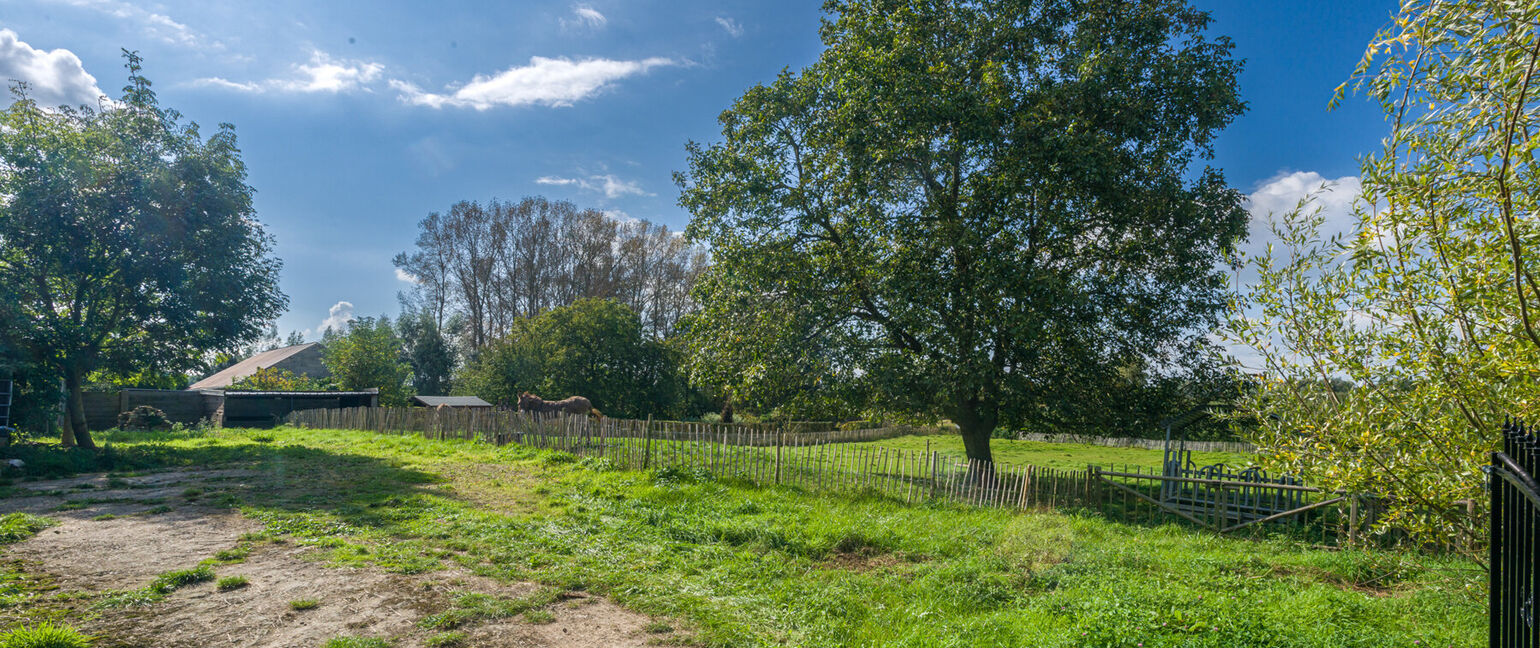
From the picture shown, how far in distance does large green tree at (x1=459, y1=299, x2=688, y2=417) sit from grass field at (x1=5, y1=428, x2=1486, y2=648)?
74.5 ft

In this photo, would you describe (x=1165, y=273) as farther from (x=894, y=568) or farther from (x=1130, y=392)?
(x=894, y=568)

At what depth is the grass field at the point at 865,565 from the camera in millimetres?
5273

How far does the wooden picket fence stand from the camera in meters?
11.9

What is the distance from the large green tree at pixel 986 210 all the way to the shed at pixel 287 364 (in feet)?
138

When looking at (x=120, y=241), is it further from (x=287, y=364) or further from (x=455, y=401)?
(x=287, y=364)

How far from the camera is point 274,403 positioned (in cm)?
3328

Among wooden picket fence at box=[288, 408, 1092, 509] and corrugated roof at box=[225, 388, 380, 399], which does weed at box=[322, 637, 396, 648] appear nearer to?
wooden picket fence at box=[288, 408, 1092, 509]

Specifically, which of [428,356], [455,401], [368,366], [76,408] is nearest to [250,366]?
[428,356]

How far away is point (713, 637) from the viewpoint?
5332mm

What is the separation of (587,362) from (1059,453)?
23.1 m

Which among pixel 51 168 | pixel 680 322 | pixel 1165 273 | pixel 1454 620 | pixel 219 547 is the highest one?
pixel 51 168

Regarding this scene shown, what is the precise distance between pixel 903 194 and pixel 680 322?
5810mm

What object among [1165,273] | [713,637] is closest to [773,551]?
[713,637]

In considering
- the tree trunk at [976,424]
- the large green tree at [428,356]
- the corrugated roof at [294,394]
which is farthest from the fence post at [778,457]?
the large green tree at [428,356]
